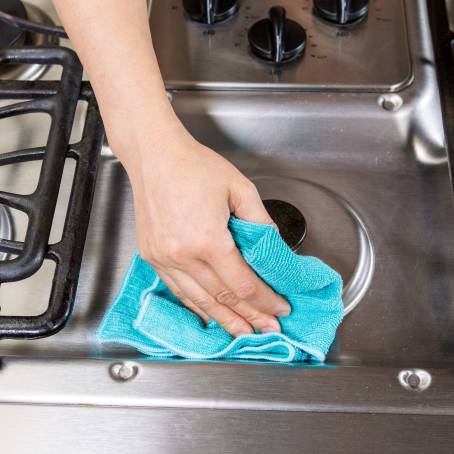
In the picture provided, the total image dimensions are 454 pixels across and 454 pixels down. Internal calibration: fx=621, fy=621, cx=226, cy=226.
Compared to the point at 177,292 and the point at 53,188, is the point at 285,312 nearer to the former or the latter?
the point at 177,292

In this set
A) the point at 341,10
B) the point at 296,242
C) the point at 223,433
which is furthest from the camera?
the point at 341,10

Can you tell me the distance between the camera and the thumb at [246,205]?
0.48 metres

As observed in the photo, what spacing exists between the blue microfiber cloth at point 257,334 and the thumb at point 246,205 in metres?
0.02

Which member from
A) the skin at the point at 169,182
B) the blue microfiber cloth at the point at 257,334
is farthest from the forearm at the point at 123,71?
the blue microfiber cloth at the point at 257,334

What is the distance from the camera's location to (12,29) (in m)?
0.72

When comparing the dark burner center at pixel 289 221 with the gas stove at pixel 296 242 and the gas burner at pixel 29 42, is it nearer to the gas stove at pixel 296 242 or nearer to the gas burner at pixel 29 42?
the gas stove at pixel 296 242

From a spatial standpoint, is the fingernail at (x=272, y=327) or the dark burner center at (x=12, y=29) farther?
the dark burner center at (x=12, y=29)

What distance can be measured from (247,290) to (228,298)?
0.9 inches

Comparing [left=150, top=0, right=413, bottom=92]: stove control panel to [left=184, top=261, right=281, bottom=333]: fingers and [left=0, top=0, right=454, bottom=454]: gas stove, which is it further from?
[left=184, top=261, right=281, bottom=333]: fingers

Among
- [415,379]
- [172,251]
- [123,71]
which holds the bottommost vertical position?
[415,379]

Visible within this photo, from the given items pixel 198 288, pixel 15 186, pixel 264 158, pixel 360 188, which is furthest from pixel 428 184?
pixel 15 186

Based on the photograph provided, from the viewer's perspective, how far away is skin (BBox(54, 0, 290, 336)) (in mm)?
468

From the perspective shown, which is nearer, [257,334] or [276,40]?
[257,334]

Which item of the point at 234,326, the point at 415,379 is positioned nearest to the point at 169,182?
the point at 234,326
